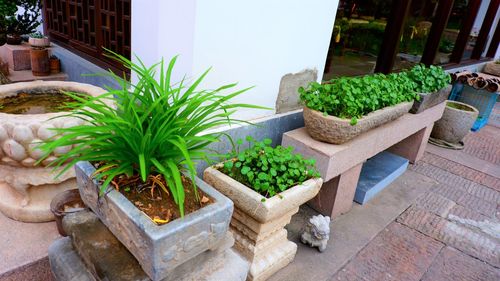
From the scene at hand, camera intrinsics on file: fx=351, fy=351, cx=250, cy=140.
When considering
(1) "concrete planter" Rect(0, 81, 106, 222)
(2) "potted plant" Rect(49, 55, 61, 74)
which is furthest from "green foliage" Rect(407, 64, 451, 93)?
(2) "potted plant" Rect(49, 55, 61, 74)

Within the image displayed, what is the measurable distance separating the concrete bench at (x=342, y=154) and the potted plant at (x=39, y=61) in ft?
10.4

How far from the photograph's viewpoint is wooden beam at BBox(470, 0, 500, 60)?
27.1ft

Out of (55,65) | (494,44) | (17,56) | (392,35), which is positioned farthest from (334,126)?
(494,44)

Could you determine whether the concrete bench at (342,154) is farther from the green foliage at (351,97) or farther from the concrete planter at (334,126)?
the green foliage at (351,97)

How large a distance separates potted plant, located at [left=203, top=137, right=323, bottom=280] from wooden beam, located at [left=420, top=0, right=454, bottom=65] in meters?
4.90

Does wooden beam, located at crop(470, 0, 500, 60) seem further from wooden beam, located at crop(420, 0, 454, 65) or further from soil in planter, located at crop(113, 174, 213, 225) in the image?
soil in planter, located at crop(113, 174, 213, 225)

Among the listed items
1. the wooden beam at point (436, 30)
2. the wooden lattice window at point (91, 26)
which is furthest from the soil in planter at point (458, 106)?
the wooden lattice window at point (91, 26)

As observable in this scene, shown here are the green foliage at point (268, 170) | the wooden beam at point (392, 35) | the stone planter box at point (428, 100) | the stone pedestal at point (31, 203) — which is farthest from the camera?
the wooden beam at point (392, 35)

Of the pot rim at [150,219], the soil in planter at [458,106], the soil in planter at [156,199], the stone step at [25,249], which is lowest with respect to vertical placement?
the stone step at [25,249]

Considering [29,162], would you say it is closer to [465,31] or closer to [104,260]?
[104,260]

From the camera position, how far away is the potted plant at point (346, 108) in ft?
9.16

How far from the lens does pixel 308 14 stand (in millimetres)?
3045

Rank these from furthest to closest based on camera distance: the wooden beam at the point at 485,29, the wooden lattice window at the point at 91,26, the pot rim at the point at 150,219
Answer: the wooden beam at the point at 485,29
the wooden lattice window at the point at 91,26
the pot rim at the point at 150,219

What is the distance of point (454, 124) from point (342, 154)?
11.5 ft
